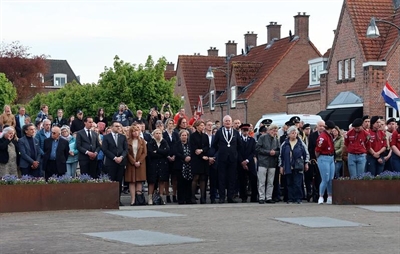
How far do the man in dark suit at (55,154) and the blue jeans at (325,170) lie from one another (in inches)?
233

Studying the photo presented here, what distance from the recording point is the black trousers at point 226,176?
72.9 feet

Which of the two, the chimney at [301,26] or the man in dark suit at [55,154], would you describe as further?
the chimney at [301,26]

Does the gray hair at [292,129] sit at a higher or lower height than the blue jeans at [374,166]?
higher

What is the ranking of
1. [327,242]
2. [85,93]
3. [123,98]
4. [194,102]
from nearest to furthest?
[327,242] < [123,98] < [85,93] < [194,102]

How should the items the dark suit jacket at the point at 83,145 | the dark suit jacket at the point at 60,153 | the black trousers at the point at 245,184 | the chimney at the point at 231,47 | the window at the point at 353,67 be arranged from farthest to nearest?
the chimney at the point at 231,47
the window at the point at 353,67
the black trousers at the point at 245,184
the dark suit jacket at the point at 83,145
the dark suit jacket at the point at 60,153

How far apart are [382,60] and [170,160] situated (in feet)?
95.4

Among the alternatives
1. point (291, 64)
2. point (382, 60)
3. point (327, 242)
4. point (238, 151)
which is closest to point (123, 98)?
point (291, 64)

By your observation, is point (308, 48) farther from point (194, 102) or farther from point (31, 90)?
point (31, 90)

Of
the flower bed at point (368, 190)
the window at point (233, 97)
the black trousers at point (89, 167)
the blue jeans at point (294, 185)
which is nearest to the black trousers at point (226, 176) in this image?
the blue jeans at point (294, 185)

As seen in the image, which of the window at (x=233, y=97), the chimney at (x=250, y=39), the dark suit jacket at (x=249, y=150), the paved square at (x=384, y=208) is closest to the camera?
the paved square at (x=384, y=208)

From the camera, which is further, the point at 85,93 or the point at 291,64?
the point at 85,93

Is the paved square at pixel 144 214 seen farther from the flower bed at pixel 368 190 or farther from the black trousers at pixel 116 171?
the flower bed at pixel 368 190

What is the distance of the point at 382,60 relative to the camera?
49.0 metres

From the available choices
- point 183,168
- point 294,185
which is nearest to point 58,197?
point 183,168
